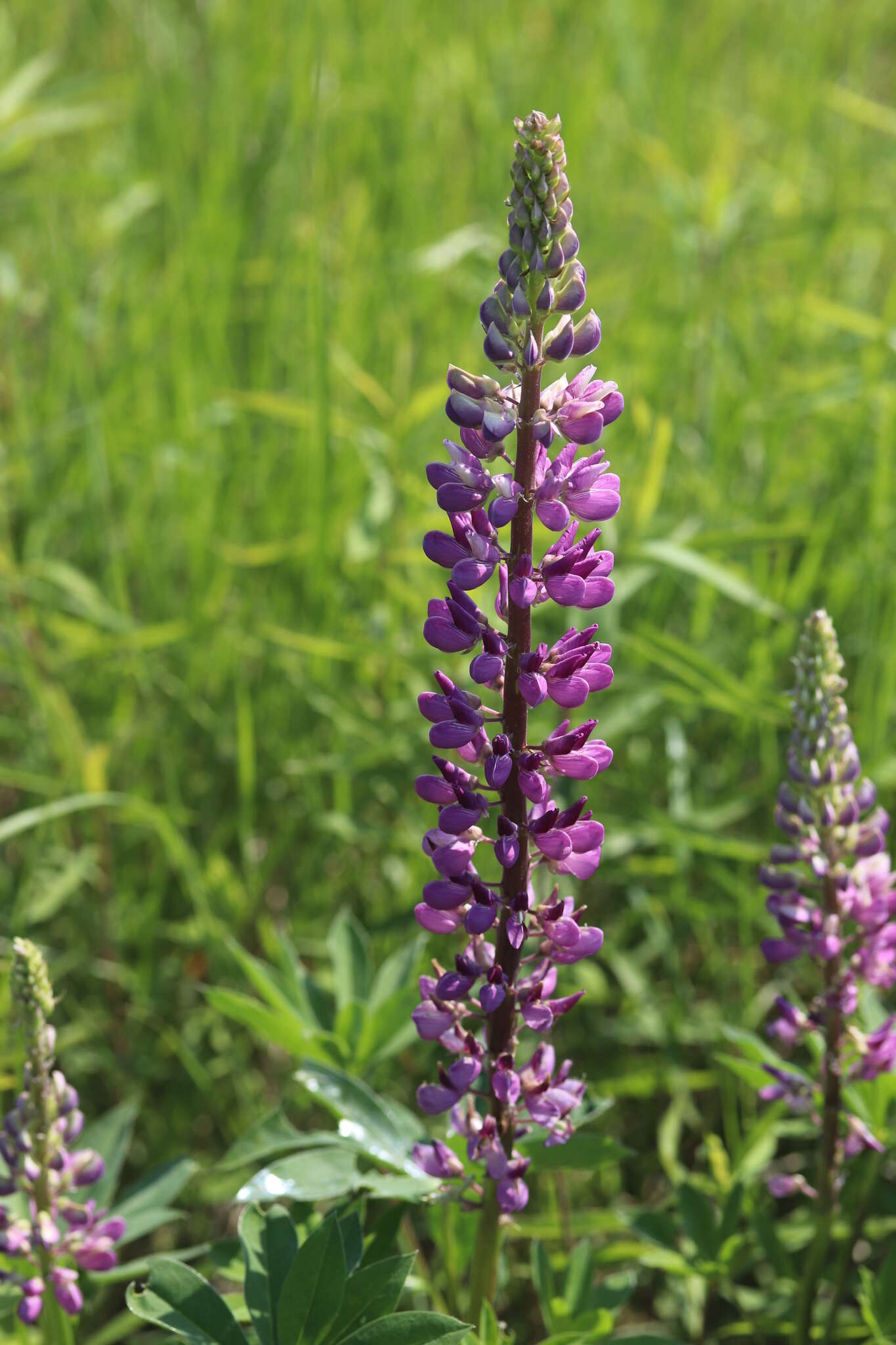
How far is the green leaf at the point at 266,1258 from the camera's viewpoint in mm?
1676

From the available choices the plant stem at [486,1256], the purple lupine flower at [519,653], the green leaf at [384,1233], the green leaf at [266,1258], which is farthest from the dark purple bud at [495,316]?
the green leaf at [384,1233]

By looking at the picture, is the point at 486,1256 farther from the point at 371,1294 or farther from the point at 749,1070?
the point at 749,1070

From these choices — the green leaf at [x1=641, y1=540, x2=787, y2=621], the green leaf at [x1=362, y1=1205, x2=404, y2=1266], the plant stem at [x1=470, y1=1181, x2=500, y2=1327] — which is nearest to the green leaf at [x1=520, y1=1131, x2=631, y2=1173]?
the plant stem at [x1=470, y1=1181, x2=500, y2=1327]

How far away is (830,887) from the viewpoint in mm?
1939

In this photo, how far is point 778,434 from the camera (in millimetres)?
3645

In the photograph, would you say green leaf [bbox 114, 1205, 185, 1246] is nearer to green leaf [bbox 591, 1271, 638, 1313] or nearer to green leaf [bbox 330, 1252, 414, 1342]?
green leaf [bbox 330, 1252, 414, 1342]

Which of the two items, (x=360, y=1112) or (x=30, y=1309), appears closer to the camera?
(x=30, y=1309)

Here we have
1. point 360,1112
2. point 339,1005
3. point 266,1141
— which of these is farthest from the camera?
point 339,1005

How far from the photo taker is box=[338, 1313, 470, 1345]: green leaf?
1.51 metres

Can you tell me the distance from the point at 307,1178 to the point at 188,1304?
24 centimetres

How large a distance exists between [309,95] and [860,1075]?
3.30 m

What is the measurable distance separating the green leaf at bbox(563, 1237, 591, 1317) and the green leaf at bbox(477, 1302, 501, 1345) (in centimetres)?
31

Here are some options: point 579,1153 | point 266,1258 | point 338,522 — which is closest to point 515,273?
point 579,1153

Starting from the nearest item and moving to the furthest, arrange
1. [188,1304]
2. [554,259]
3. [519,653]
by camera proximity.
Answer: [554,259] < [519,653] < [188,1304]
